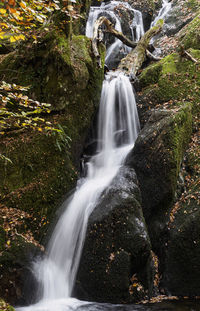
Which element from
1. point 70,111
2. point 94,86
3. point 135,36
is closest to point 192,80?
point 94,86

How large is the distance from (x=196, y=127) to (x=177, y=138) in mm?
Result: 1183

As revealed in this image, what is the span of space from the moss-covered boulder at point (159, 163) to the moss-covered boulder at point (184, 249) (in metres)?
0.30

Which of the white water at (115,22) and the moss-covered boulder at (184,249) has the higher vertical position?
the white water at (115,22)

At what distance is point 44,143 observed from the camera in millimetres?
5996

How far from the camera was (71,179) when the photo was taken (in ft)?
20.4

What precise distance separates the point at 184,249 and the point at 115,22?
1444 cm

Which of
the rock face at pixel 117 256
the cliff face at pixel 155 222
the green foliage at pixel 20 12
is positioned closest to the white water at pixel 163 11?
the cliff face at pixel 155 222

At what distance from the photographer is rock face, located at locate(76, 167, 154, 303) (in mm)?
4297

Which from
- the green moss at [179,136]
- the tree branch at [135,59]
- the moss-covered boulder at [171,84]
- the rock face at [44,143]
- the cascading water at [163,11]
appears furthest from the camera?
the cascading water at [163,11]

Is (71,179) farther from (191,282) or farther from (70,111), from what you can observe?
(191,282)

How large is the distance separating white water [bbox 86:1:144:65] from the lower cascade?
5.38m

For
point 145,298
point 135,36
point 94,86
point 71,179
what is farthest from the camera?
point 135,36

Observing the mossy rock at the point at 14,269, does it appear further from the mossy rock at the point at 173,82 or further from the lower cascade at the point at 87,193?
the mossy rock at the point at 173,82

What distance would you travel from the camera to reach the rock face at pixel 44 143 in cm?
533
